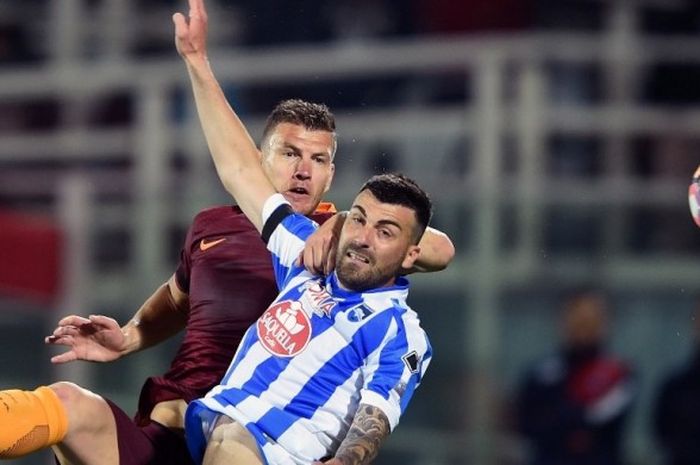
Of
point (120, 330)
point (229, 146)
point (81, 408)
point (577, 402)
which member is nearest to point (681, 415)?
point (577, 402)

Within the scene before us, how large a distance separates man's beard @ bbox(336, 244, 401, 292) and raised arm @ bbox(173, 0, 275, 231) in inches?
12.2

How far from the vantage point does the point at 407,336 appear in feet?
12.3

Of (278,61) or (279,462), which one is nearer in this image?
(279,462)

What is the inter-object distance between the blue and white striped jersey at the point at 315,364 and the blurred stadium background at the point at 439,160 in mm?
4118

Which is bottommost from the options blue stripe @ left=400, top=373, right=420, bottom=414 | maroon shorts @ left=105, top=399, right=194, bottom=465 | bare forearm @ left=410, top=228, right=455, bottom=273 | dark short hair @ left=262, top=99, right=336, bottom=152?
maroon shorts @ left=105, top=399, right=194, bottom=465

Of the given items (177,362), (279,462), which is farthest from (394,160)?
(279,462)

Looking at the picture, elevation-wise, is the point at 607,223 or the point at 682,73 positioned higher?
the point at 682,73

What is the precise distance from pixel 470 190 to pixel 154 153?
1926 millimetres

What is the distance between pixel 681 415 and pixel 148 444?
411 centimetres

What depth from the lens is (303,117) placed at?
4324 millimetres

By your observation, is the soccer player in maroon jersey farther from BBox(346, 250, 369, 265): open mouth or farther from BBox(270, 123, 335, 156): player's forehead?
BBox(346, 250, 369, 265): open mouth

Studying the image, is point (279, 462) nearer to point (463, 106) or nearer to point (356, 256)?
point (356, 256)

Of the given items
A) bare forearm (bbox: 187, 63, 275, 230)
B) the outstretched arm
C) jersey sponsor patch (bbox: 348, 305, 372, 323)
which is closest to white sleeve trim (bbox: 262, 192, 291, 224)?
bare forearm (bbox: 187, 63, 275, 230)

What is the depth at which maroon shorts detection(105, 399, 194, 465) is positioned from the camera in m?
3.93
